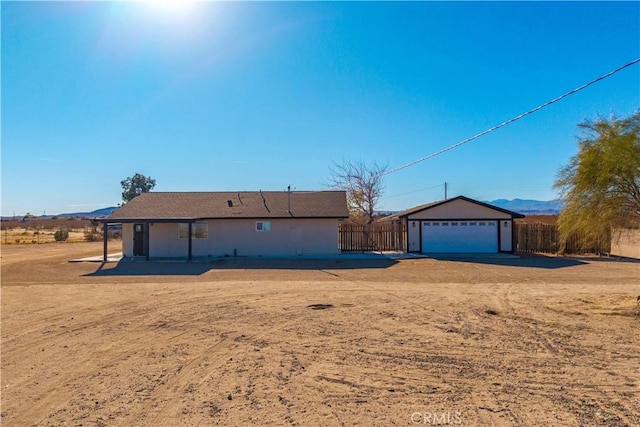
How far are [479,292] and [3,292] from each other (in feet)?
44.1

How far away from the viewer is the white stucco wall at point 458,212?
85.0ft

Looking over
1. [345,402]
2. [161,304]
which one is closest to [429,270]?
[161,304]

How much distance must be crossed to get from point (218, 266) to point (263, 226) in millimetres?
5162

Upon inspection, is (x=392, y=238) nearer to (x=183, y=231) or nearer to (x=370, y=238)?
(x=370, y=238)

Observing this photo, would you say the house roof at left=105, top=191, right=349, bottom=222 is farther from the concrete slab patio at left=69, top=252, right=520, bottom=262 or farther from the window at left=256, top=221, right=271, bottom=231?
the concrete slab patio at left=69, top=252, right=520, bottom=262

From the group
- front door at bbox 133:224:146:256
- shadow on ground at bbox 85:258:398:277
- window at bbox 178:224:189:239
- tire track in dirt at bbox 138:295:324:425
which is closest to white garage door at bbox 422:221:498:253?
shadow on ground at bbox 85:258:398:277

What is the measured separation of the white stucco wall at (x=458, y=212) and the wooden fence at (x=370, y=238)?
1726 mm

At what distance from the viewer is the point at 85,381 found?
553 centimetres

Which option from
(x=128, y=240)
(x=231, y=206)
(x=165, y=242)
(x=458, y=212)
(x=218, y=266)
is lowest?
(x=218, y=266)

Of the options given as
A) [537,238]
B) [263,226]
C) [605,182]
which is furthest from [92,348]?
[537,238]

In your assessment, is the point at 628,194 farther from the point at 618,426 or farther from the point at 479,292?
the point at 618,426

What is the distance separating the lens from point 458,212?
26.0 metres

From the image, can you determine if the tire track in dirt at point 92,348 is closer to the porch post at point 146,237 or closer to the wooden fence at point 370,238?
the porch post at point 146,237

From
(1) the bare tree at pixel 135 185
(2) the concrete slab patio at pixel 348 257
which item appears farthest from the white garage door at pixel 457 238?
(1) the bare tree at pixel 135 185
